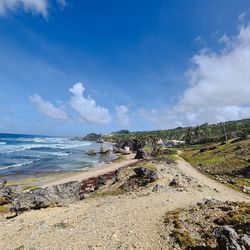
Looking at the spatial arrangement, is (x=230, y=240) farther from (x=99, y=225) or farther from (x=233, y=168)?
(x=233, y=168)

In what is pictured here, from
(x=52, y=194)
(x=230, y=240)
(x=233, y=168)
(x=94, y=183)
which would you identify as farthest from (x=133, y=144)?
(x=230, y=240)

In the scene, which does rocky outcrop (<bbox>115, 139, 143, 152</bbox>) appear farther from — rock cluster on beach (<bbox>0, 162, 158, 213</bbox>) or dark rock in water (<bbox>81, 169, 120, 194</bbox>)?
rock cluster on beach (<bbox>0, 162, 158, 213</bbox>)

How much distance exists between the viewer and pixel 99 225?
77.0 ft

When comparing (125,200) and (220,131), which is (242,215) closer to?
(125,200)

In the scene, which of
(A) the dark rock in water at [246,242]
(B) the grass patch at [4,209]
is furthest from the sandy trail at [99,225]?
(B) the grass patch at [4,209]

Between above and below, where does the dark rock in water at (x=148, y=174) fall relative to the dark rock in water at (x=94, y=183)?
above

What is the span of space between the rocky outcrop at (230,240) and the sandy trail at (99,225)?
3.79 meters

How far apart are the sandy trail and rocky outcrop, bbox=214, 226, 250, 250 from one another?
3.79 meters

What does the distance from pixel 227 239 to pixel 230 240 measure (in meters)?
0.19

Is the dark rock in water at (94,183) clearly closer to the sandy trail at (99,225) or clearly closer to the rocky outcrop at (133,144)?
the sandy trail at (99,225)

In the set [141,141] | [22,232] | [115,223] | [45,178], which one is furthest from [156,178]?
[141,141]

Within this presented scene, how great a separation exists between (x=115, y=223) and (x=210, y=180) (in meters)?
31.8

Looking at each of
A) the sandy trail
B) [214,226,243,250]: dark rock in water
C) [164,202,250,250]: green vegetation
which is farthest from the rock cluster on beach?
[214,226,243,250]: dark rock in water

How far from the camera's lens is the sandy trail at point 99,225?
20.1 meters
